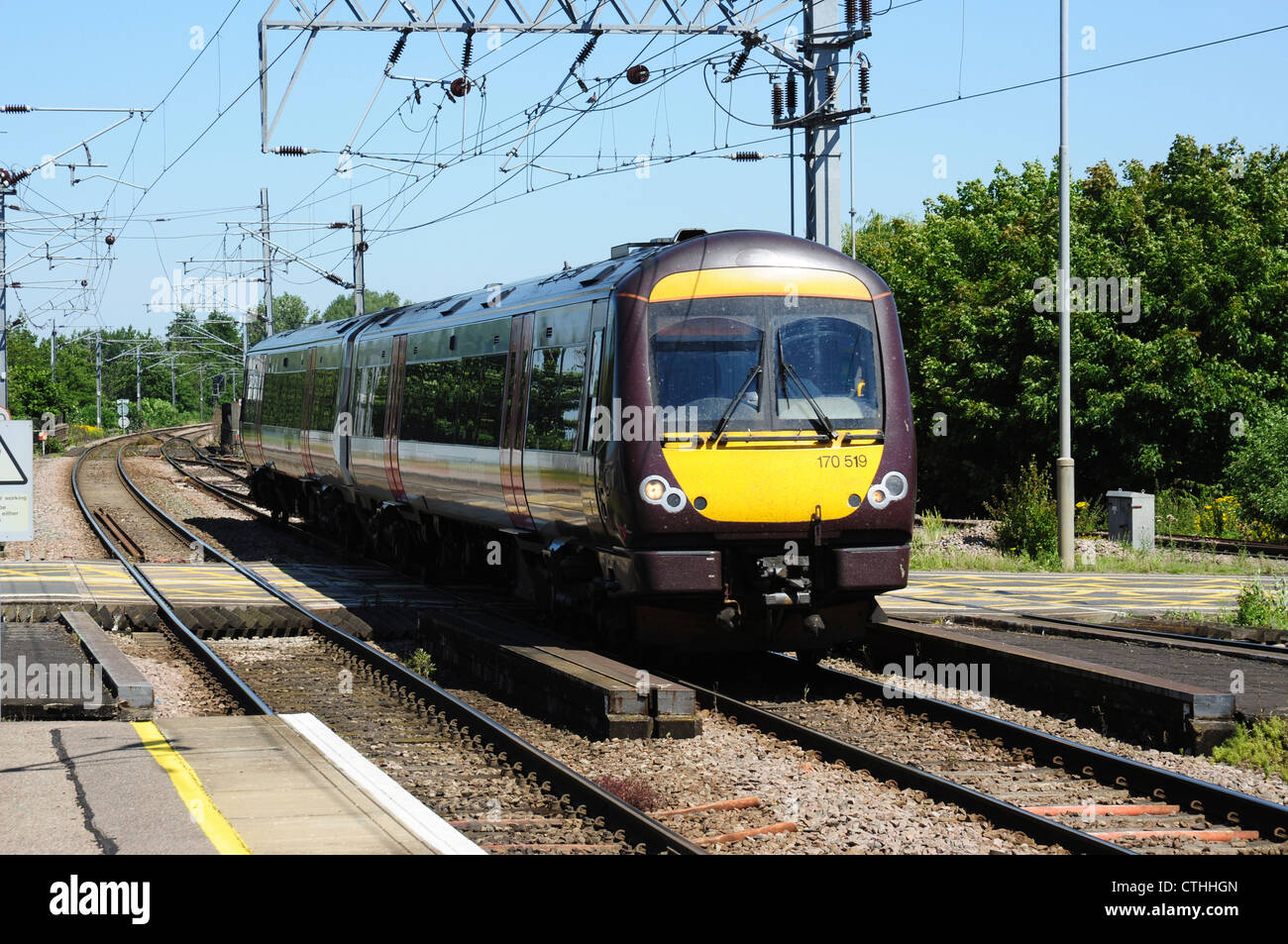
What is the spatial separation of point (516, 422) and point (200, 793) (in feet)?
22.9

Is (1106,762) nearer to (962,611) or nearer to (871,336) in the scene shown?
(871,336)

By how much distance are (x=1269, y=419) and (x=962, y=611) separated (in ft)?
53.4

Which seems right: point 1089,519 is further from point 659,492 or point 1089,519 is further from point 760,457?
point 659,492

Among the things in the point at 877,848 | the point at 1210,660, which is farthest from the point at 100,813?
the point at 1210,660

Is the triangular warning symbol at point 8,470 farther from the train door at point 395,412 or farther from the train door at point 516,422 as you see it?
the train door at point 395,412

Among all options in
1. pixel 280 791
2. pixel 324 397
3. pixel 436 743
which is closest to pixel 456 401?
pixel 436 743

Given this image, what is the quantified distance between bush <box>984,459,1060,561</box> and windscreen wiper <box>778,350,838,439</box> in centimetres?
1226

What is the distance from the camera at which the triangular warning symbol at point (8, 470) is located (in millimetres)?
8516

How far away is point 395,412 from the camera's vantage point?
747 inches

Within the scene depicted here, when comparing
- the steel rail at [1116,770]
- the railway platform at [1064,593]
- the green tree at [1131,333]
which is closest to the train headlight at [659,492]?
the steel rail at [1116,770]

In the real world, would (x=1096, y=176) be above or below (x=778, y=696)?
above

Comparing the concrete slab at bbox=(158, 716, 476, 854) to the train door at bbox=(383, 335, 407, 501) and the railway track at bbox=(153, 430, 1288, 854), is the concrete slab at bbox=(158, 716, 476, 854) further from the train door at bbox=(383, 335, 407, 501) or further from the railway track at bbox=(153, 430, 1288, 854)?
the train door at bbox=(383, 335, 407, 501)

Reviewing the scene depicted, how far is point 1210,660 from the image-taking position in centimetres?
1268

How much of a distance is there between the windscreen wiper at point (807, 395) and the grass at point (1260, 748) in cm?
365
